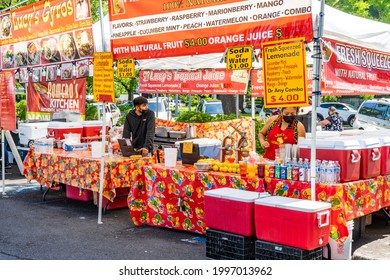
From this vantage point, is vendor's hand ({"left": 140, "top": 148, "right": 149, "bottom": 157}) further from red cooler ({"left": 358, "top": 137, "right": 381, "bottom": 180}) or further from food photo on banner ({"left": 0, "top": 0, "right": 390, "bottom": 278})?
red cooler ({"left": 358, "top": 137, "right": 381, "bottom": 180})

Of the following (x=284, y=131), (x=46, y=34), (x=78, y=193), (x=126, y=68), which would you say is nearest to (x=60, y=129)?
(x=78, y=193)

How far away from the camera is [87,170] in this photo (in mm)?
8727

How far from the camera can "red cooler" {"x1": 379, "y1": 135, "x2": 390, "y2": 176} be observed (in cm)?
665

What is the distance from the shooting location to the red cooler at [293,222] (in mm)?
5145

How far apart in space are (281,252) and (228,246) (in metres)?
0.68

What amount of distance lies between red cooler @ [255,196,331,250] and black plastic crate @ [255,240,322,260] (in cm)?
5

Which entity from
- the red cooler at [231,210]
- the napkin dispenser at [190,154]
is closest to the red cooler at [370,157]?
the red cooler at [231,210]

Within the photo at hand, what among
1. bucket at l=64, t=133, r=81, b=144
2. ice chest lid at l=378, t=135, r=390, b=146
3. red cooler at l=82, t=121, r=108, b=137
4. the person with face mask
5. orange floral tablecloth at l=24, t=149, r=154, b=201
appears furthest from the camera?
red cooler at l=82, t=121, r=108, b=137

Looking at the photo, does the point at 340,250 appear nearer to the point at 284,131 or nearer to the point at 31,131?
the point at 284,131

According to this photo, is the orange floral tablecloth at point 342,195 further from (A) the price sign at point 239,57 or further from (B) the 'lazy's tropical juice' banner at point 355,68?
(A) the price sign at point 239,57

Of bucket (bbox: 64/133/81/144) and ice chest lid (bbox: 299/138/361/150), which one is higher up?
ice chest lid (bbox: 299/138/361/150)

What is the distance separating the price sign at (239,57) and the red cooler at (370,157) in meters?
1.65

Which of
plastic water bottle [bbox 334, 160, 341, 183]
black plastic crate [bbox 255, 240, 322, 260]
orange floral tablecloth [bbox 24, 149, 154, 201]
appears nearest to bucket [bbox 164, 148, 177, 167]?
orange floral tablecloth [bbox 24, 149, 154, 201]

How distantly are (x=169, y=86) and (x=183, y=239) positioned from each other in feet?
32.6
